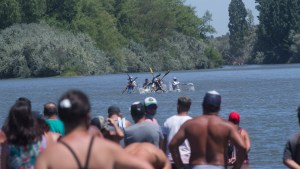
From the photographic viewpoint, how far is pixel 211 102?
8.85 metres

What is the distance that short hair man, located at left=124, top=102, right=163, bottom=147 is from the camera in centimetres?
1016

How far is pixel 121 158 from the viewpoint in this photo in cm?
589

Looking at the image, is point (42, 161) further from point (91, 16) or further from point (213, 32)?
Result: point (213, 32)

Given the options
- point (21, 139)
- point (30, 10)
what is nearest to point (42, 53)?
point (30, 10)

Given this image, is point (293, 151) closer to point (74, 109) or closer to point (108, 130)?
point (108, 130)

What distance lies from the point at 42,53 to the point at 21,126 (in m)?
82.7

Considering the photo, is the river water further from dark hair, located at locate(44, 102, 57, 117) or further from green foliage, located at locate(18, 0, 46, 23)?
green foliage, located at locate(18, 0, 46, 23)

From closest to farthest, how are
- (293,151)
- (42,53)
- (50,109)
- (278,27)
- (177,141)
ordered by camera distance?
(293,151) < (177,141) < (50,109) < (42,53) < (278,27)

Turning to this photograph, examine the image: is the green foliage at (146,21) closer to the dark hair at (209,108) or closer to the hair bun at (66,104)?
the dark hair at (209,108)

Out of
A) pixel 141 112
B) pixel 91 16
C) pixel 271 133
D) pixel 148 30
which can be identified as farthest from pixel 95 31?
pixel 141 112

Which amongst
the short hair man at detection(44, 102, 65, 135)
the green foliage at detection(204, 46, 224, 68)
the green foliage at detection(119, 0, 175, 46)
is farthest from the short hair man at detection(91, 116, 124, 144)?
the green foliage at detection(204, 46, 224, 68)

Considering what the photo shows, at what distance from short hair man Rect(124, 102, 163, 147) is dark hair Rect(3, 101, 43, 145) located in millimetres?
2064

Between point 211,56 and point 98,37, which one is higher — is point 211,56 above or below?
below

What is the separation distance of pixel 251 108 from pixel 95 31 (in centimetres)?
6877
